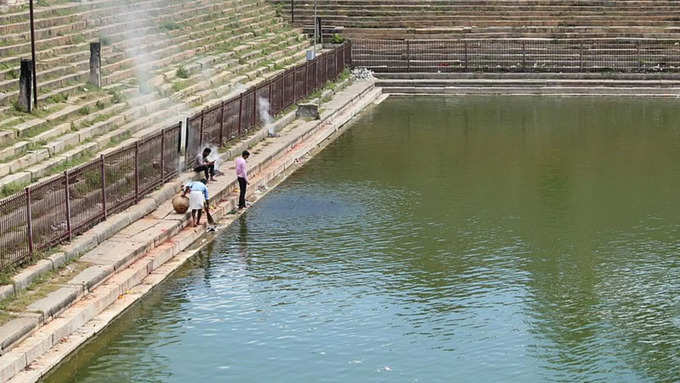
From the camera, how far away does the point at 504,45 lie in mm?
56906

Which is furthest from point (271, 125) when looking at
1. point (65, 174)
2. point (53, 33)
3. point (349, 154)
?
point (65, 174)

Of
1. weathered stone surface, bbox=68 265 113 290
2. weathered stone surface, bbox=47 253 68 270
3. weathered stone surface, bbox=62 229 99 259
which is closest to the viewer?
weathered stone surface, bbox=68 265 113 290

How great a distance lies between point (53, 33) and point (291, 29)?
21189 millimetres

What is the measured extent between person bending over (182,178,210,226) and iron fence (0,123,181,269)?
4.62 feet

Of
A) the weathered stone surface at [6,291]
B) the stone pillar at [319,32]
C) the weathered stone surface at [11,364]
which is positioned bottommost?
the weathered stone surface at [11,364]

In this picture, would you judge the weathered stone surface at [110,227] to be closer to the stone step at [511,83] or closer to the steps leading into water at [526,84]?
the steps leading into water at [526,84]

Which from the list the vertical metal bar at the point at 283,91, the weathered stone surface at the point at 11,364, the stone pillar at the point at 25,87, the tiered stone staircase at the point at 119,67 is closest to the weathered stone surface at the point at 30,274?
the weathered stone surface at the point at 11,364

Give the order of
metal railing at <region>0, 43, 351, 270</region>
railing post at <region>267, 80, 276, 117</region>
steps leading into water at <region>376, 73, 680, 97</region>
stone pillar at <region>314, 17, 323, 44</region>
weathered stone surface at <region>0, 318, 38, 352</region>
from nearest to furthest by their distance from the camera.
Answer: weathered stone surface at <region>0, 318, 38, 352</region> → metal railing at <region>0, 43, 351, 270</region> → railing post at <region>267, 80, 276, 117</region> → steps leading into water at <region>376, 73, 680, 97</region> → stone pillar at <region>314, 17, 323, 44</region>

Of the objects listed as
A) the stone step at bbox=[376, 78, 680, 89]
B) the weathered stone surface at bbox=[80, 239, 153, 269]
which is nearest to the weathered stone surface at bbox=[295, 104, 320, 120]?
the stone step at bbox=[376, 78, 680, 89]

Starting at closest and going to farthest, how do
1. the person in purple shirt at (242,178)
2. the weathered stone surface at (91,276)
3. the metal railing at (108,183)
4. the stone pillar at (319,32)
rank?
the weathered stone surface at (91,276), the metal railing at (108,183), the person in purple shirt at (242,178), the stone pillar at (319,32)

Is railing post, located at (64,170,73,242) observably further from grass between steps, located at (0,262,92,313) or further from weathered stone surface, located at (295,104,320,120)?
weathered stone surface, located at (295,104,320,120)

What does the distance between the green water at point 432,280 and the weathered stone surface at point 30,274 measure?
184 cm

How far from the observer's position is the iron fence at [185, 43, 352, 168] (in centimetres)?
3316

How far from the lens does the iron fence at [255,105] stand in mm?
33156
